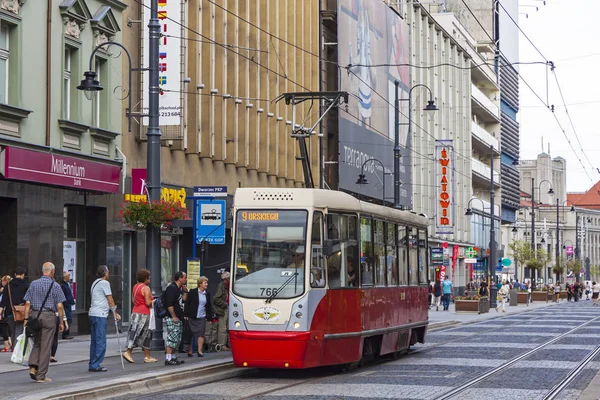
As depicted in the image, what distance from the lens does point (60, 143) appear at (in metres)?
27.1

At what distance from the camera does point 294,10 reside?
4662cm

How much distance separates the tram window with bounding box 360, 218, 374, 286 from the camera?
20.4 m

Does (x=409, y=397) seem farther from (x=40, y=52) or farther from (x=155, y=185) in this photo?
(x=40, y=52)

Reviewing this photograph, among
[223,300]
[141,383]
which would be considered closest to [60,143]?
[223,300]

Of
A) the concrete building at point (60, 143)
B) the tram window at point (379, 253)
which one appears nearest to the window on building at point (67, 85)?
the concrete building at point (60, 143)

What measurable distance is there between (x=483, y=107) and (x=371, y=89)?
113ft

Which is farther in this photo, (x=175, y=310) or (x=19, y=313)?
(x=19, y=313)

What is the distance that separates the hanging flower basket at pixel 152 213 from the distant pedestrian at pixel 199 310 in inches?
56.7

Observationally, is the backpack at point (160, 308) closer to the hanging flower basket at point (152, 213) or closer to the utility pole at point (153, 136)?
the utility pole at point (153, 136)

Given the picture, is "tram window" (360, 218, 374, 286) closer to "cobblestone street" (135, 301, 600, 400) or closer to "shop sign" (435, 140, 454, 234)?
"cobblestone street" (135, 301, 600, 400)

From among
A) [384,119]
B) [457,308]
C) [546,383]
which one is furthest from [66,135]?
[384,119]

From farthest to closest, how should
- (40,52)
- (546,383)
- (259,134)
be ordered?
(259,134)
(40,52)
(546,383)

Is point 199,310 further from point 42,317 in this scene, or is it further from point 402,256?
point 42,317

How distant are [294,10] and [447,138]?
112ft
